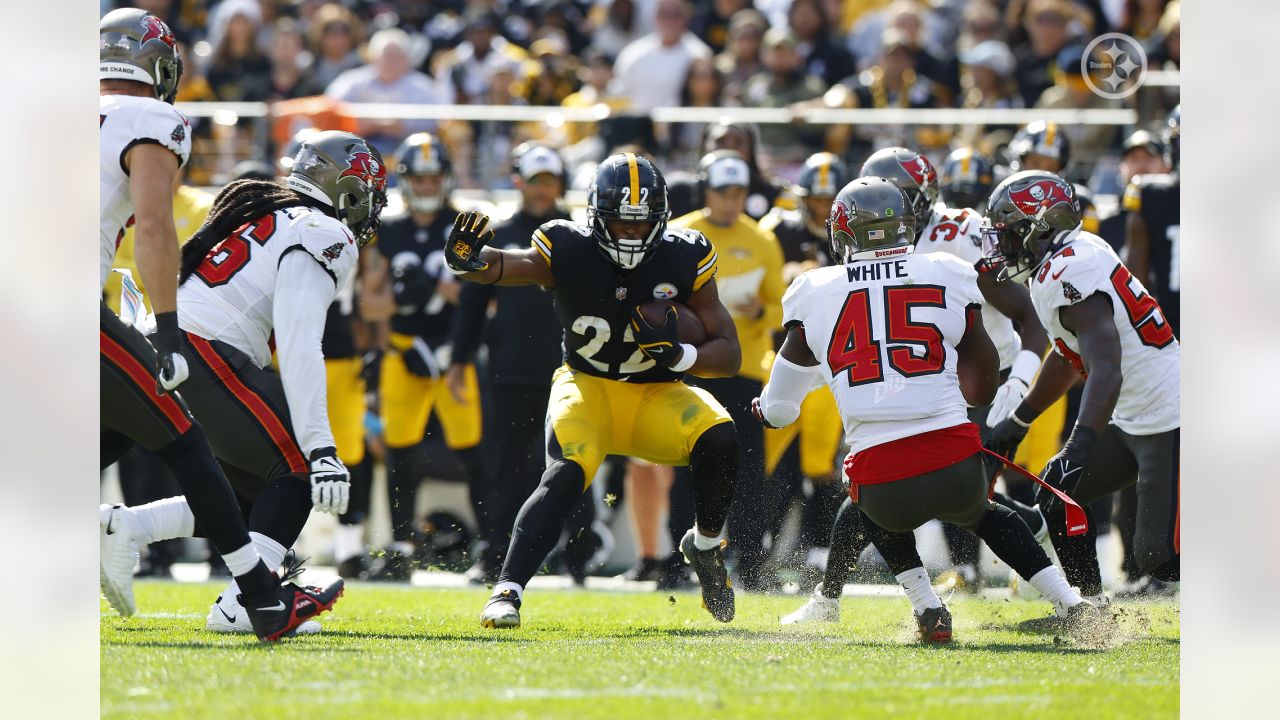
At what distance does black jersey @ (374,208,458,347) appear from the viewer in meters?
8.14

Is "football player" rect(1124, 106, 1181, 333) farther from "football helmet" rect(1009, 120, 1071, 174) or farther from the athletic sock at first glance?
the athletic sock

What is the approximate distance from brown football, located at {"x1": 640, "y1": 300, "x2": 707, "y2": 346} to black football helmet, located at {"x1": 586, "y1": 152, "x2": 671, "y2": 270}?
0.66 feet

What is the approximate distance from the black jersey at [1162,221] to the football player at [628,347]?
280 cm

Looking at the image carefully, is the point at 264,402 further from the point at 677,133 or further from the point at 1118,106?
the point at 1118,106

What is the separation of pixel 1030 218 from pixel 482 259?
1.90m

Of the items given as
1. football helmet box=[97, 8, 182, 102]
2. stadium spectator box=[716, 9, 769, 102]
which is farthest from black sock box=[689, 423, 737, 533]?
stadium spectator box=[716, 9, 769, 102]

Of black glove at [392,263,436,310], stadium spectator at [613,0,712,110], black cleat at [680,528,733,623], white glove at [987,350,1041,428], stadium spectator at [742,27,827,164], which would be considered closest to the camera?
black cleat at [680,528,733,623]

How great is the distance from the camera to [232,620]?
5.33 meters

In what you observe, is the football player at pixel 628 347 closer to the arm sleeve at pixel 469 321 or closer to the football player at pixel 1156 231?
the arm sleeve at pixel 469 321

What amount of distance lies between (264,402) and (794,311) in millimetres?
1762

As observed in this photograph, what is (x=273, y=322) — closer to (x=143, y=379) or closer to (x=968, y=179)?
(x=143, y=379)

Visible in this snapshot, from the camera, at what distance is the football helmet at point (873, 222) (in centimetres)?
524
